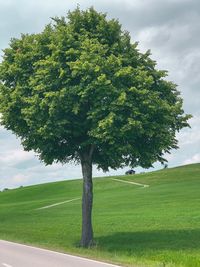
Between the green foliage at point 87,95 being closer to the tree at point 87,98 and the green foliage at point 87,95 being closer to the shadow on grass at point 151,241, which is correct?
the tree at point 87,98

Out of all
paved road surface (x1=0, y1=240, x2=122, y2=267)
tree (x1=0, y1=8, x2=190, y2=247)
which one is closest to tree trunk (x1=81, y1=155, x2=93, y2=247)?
tree (x1=0, y1=8, x2=190, y2=247)

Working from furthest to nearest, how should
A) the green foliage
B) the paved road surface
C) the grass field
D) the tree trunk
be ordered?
the tree trunk → the green foliage → the grass field → the paved road surface

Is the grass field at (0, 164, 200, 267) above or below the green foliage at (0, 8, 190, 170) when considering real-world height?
below

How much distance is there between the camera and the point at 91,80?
23781 mm

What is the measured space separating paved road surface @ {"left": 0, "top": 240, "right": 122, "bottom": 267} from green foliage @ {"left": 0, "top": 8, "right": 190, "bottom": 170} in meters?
5.32

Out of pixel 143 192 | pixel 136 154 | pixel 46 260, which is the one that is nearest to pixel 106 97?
pixel 136 154

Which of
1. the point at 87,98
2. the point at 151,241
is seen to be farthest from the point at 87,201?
the point at 87,98

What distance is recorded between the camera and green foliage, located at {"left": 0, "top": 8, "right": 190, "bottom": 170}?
2366cm

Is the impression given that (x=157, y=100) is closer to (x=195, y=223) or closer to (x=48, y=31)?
(x=48, y=31)

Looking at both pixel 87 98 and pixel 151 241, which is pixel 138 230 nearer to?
pixel 151 241

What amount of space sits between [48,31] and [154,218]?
1905 centimetres

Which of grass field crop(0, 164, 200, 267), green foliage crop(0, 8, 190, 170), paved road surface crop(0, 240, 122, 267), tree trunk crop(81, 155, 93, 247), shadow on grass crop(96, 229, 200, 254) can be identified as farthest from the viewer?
tree trunk crop(81, 155, 93, 247)

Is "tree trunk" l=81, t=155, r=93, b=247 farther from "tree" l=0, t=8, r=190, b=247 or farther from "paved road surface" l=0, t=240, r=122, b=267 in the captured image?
"paved road surface" l=0, t=240, r=122, b=267

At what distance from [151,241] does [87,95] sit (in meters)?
9.13
